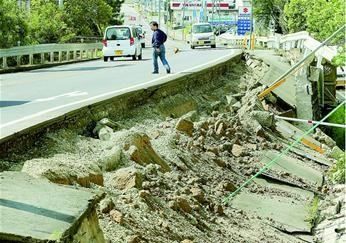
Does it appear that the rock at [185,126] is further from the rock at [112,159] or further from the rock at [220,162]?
the rock at [112,159]

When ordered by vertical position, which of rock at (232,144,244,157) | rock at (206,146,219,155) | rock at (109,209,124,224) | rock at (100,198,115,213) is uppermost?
rock at (100,198,115,213)

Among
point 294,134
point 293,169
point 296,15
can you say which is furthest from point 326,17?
point 296,15

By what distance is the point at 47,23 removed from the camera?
39500 mm

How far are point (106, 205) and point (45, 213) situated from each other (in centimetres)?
174

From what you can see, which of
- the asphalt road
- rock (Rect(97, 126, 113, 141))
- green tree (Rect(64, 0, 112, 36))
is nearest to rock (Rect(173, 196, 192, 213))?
rock (Rect(97, 126, 113, 141))

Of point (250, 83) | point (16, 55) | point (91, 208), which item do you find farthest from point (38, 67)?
point (91, 208)

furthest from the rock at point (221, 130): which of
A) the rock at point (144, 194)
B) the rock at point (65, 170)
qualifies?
the rock at point (144, 194)

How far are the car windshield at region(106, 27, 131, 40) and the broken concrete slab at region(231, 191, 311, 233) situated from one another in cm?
2333

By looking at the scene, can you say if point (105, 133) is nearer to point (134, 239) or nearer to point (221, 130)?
point (134, 239)

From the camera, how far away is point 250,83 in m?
24.5

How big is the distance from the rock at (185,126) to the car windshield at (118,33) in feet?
71.0

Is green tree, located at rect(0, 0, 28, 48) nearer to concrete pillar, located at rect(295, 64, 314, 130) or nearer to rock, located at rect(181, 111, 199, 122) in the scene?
concrete pillar, located at rect(295, 64, 314, 130)

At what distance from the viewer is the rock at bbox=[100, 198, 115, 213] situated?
6555 mm

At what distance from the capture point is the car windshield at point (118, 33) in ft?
113
